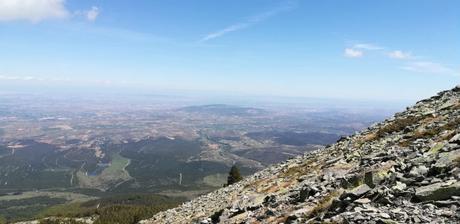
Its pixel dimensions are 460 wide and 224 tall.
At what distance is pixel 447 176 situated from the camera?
18.5m

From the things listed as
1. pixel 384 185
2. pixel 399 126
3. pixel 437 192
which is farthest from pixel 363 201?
pixel 399 126

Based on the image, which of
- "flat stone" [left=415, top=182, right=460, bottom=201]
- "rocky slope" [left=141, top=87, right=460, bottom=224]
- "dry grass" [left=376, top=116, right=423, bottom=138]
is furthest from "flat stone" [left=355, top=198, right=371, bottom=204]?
"dry grass" [left=376, top=116, right=423, bottom=138]

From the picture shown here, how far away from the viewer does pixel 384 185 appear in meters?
20.1

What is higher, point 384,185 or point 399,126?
point 399,126

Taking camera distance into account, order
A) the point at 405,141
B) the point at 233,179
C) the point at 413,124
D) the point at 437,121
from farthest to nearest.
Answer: the point at 233,179, the point at 413,124, the point at 437,121, the point at 405,141

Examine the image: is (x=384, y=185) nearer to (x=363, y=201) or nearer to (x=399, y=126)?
(x=363, y=201)

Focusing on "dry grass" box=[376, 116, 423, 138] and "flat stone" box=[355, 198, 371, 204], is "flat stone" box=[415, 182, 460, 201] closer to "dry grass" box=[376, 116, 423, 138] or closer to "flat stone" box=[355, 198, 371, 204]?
"flat stone" box=[355, 198, 371, 204]

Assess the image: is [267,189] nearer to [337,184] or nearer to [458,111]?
[337,184]

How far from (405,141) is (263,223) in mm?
14161

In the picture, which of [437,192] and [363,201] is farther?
[363,201]

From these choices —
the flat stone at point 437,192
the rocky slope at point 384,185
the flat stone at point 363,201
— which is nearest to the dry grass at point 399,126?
the rocky slope at point 384,185

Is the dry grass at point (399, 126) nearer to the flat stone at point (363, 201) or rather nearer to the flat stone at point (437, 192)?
the flat stone at point (363, 201)

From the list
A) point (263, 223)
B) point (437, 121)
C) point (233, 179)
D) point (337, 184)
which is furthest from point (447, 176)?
point (233, 179)

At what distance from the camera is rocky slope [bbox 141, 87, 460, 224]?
1647cm
